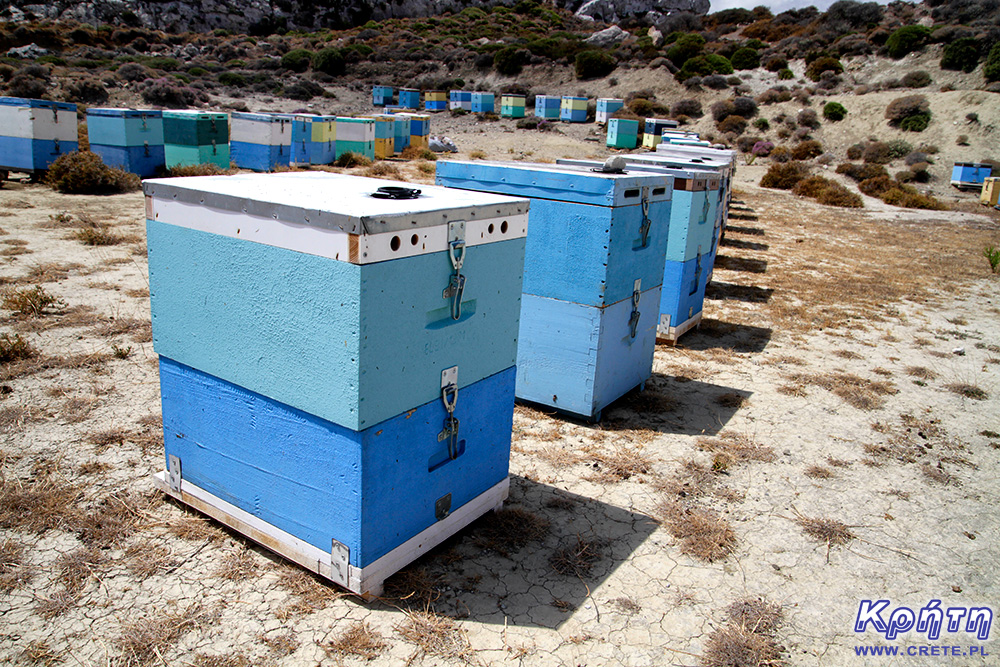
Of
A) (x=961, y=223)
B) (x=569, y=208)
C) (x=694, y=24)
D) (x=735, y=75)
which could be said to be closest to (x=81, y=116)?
(x=569, y=208)

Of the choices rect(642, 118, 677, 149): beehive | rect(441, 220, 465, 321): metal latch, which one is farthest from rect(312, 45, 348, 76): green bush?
rect(441, 220, 465, 321): metal latch

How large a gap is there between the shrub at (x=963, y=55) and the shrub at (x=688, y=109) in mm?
13782

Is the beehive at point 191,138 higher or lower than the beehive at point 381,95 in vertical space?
lower

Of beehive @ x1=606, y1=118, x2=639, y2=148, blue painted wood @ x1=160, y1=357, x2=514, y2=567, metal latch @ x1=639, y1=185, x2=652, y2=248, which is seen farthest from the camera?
beehive @ x1=606, y1=118, x2=639, y2=148

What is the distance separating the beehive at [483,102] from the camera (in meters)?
43.0

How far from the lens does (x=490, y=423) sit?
395 centimetres

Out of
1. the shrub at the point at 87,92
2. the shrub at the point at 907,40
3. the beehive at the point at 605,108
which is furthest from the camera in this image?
the shrub at the point at 907,40

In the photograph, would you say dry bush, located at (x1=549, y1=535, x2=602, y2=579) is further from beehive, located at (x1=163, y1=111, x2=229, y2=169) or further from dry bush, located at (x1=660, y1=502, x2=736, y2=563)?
beehive, located at (x1=163, y1=111, x2=229, y2=169)

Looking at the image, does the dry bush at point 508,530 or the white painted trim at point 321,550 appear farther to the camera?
the dry bush at point 508,530

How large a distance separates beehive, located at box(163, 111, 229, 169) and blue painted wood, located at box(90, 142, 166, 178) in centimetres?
39

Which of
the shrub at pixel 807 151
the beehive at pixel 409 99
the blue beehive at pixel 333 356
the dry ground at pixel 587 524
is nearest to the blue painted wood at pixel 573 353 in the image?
the dry ground at pixel 587 524

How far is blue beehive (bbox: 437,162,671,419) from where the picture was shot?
537 cm

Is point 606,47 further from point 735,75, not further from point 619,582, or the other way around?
point 619,582

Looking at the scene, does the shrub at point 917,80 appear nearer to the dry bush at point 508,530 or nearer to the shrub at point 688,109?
the shrub at point 688,109
